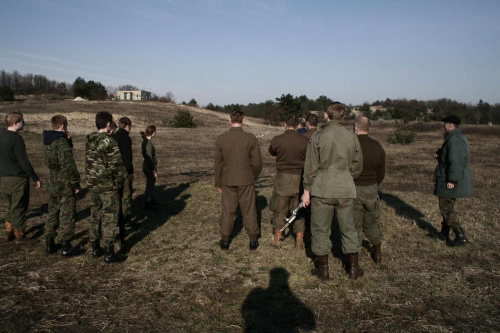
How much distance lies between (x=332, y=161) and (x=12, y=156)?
528 cm

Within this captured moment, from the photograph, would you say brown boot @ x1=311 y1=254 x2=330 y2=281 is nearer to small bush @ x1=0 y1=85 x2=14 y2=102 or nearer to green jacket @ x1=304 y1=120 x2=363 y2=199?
green jacket @ x1=304 y1=120 x2=363 y2=199

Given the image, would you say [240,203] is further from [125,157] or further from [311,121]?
[125,157]

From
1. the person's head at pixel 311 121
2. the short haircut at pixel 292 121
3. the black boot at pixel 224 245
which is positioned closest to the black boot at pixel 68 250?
the black boot at pixel 224 245

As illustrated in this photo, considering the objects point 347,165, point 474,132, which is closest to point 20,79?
point 474,132

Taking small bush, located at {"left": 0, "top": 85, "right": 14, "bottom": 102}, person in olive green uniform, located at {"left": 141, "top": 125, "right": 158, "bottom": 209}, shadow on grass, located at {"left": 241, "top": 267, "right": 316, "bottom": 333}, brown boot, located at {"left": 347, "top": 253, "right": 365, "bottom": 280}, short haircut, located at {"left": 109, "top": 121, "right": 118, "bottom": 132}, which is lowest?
shadow on grass, located at {"left": 241, "top": 267, "right": 316, "bottom": 333}

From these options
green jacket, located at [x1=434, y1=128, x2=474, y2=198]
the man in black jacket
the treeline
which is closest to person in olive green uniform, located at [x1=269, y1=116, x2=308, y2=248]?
green jacket, located at [x1=434, y1=128, x2=474, y2=198]

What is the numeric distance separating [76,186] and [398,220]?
20.9ft

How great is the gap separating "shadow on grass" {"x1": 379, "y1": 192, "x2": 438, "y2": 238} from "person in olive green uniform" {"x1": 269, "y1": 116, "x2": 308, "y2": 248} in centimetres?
157

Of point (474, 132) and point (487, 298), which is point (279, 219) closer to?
point (487, 298)

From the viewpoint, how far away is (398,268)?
5012mm

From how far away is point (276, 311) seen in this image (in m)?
3.95

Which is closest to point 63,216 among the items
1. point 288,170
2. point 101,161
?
point 101,161

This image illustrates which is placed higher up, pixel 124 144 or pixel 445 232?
pixel 124 144

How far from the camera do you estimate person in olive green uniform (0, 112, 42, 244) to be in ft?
18.6
